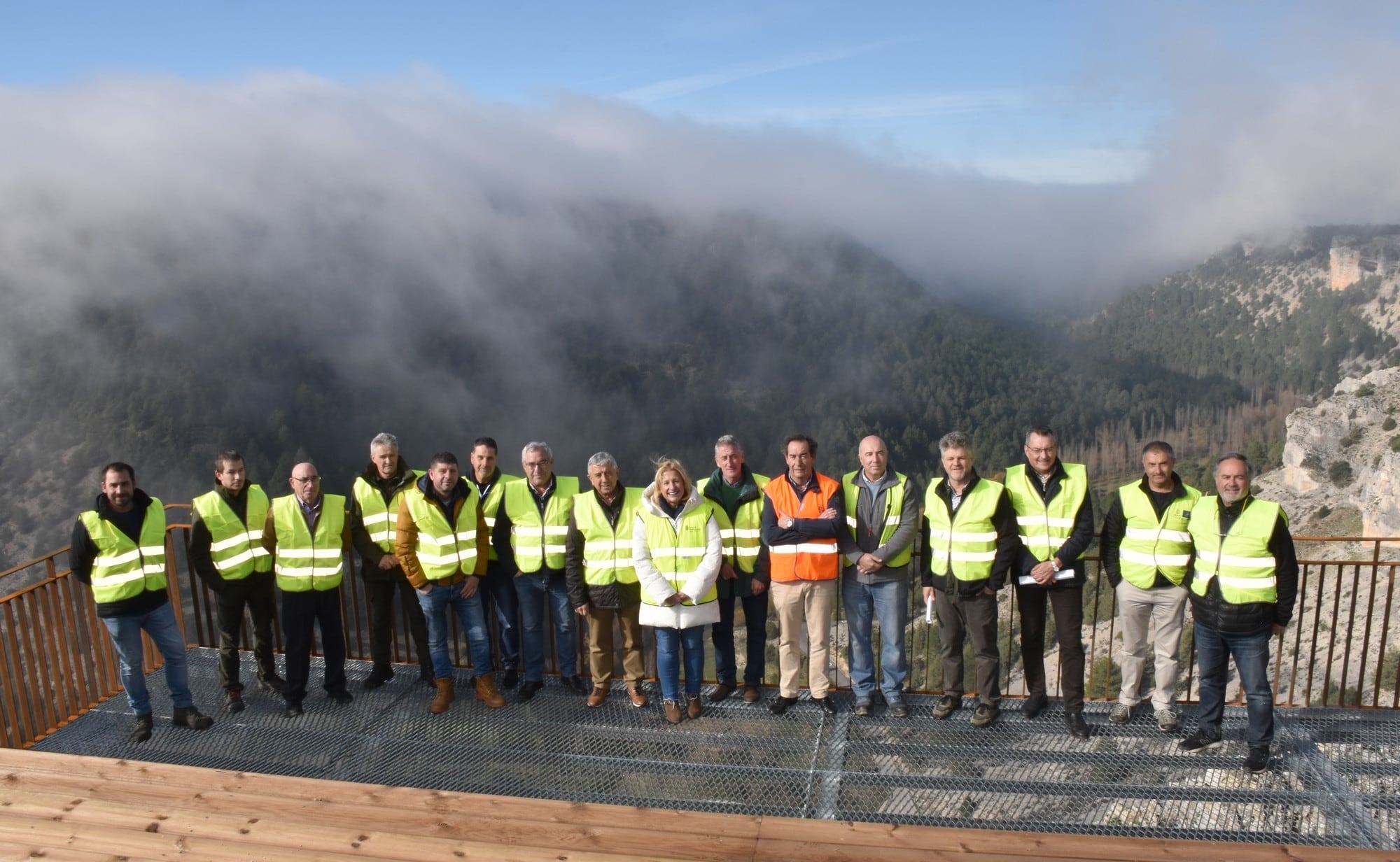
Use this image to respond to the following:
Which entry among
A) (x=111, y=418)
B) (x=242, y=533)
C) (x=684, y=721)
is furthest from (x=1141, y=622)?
(x=111, y=418)

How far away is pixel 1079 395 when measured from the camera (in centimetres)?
13288

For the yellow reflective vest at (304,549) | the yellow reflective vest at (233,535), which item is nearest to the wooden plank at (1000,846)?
the yellow reflective vest at (304,549)

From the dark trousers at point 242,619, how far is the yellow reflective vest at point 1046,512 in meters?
5.71

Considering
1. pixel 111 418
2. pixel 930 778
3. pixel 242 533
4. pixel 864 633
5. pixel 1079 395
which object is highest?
pixel 242 533

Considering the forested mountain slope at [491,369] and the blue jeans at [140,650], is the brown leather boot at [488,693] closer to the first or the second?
the blue jeans at [140,650]

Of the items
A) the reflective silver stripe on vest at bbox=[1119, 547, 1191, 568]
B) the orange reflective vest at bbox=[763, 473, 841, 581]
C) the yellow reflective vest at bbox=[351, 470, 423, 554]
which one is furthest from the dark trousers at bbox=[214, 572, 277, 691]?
the reflective silver stripe on vest at bbox=[1119, 547, 1191, 568]

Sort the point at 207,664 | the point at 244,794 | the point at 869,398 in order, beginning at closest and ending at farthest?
the point at 244,794 → the point at 207,664 → the point at 869,398

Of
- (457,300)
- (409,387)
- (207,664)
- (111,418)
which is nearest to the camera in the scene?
(207,664)

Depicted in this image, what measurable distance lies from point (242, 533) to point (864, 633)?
475 cm

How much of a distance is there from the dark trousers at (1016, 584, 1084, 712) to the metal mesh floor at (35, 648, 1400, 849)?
0.28 metres

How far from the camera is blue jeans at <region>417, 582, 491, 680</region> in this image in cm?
685

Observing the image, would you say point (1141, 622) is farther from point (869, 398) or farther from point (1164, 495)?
point (869, 398)

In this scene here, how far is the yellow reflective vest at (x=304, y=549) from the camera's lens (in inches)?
266

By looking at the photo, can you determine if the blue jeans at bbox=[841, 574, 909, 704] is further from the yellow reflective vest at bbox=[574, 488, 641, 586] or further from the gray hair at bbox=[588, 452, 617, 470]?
the gray hair at bbox=[588, 452, 617, 470]
